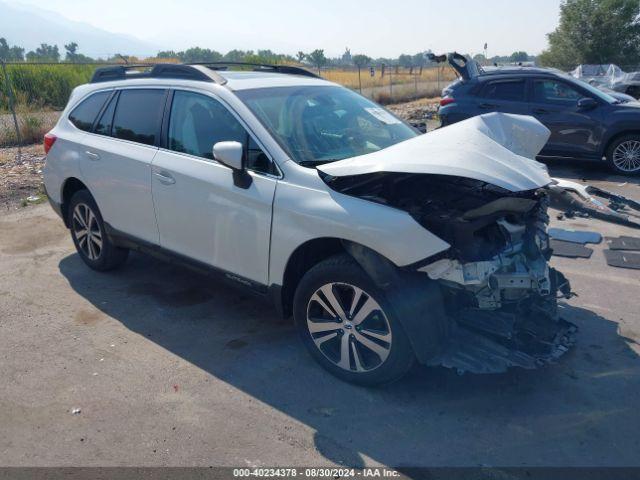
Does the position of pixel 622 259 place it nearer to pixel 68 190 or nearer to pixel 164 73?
pixel 164 73

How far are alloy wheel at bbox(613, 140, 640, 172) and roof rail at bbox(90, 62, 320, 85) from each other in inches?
260

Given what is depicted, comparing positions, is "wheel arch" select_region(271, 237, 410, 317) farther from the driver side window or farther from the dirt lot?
the driver side window

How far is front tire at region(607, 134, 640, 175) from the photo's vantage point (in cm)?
923

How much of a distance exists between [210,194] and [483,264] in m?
1.92

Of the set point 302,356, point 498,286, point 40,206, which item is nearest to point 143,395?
point 302,356

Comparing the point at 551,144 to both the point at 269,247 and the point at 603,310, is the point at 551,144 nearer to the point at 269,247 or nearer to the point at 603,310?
the point at 603,310

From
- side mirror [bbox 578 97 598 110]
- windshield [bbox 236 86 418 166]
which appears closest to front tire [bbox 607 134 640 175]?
side mirror [bbox 578 97 598 110]

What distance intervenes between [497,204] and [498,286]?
1.57 feet

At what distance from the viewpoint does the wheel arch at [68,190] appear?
17.3ft

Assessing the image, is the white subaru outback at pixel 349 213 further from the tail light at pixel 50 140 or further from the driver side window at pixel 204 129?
the tail light at pixel 50 140

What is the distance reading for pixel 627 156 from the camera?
929 cm

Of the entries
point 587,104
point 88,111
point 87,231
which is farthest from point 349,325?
point 587,104

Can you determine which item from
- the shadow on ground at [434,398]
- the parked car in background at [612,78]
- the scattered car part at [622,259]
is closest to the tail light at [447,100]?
the scattered car part at [622,259]

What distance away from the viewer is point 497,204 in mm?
3248
